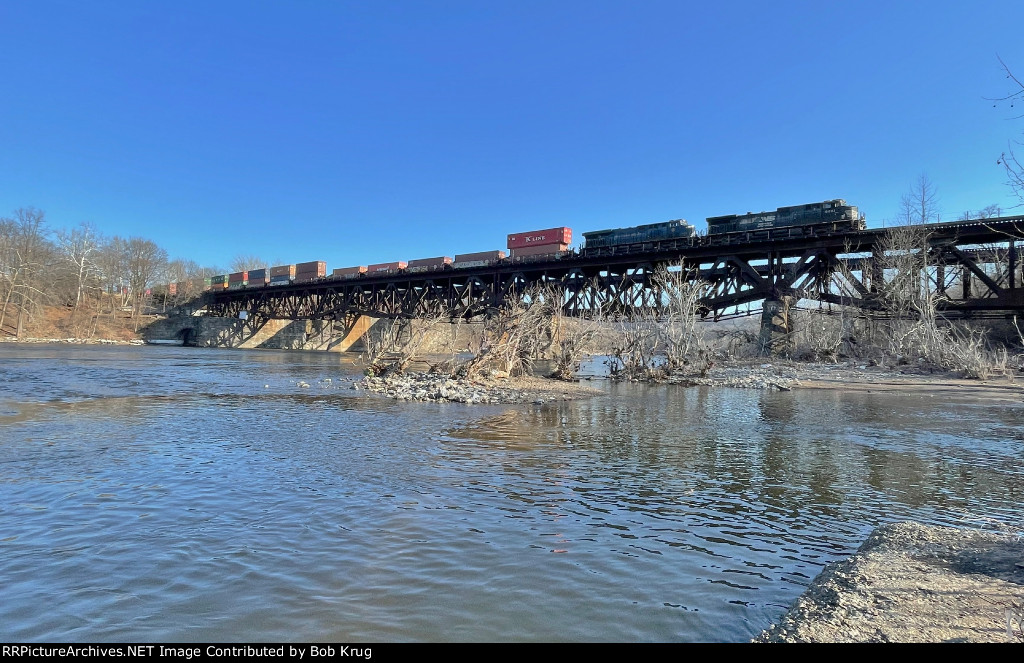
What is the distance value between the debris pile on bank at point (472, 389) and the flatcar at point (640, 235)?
2103cm

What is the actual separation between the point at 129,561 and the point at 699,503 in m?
6.28

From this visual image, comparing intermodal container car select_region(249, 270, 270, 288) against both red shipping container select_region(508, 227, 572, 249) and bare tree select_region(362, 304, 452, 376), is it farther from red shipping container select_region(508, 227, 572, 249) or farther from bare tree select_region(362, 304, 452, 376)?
bare tree select_region(362, 304, 452, 376)

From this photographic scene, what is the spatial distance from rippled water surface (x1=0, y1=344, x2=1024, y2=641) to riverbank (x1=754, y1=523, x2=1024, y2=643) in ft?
1.47

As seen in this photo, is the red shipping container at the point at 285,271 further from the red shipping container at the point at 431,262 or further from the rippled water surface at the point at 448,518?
the rippled water surface at the point at 448,518

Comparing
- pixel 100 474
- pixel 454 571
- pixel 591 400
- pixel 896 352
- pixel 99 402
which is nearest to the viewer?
pixel 454 571

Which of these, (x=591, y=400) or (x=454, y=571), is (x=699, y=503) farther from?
(x=591, y=400)

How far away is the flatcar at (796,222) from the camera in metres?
34.7

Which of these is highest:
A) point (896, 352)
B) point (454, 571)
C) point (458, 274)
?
point (458, 274)

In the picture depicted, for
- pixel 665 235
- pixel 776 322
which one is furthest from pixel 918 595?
pixel 665 235

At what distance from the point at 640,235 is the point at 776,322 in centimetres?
1252

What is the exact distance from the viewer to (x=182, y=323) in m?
90.8

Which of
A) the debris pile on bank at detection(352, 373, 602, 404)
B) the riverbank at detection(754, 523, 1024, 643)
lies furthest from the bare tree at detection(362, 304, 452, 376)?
the riverbank at detection(754, 523, 1024, 643)

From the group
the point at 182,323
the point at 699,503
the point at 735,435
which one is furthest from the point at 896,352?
the point at 182,323

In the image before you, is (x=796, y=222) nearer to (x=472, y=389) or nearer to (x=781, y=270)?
(x=781, y=270)
